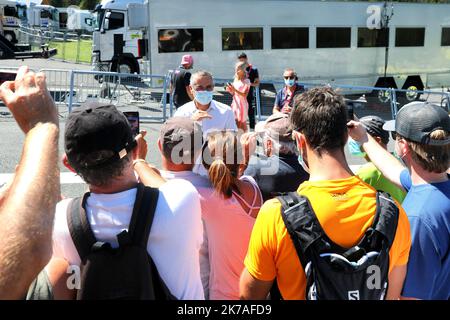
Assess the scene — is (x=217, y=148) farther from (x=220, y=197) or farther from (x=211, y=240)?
(x=211, y=240)

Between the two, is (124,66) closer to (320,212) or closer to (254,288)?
(254,288)

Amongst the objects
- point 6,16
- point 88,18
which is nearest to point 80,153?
point 6,16

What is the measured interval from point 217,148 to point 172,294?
109 centimetres

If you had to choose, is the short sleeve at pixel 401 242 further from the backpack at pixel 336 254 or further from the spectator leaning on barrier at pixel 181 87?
the spectator leaning on barrier at pixel 181 87

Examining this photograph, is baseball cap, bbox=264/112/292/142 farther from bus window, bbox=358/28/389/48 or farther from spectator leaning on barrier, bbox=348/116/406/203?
bus window, bbox=358/28/389/48

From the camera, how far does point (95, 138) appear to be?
1900 mm

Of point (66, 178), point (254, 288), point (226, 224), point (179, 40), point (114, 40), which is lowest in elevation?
point (66, 178)

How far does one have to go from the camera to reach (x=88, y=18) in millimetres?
42688

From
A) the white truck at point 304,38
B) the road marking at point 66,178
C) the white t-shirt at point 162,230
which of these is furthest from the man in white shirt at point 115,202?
the white truck at point 304,38

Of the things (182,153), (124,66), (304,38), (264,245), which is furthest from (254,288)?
(124,66)

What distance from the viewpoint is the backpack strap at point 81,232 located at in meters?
1.86

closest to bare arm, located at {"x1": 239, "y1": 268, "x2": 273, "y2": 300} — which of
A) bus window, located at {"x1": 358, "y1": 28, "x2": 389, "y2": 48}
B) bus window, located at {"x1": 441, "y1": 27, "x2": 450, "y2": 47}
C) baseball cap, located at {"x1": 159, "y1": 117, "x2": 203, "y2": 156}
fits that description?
baseball cap, located at {"x1": 159, "y1": 117, "x2": 203, "y2": 156}

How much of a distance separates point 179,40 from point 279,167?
43.2ft

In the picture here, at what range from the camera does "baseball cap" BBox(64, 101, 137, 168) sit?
1.90 metres
